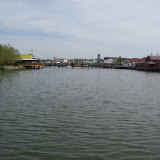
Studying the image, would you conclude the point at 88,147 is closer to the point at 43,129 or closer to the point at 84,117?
the point at 43,129

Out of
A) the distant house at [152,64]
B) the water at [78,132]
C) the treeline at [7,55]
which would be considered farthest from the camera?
the distant house at [152,64]

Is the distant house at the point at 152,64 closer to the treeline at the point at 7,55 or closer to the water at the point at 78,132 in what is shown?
the treeline at the point at 7,55

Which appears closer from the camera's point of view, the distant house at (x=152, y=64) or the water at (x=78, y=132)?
A: the water at (x=78, y=132)

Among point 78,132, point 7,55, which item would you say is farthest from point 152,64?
point 78,132

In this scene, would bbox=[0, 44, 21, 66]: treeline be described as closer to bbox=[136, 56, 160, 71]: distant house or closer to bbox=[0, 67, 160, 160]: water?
bbox=[136, 56, 160, 71]: distant house

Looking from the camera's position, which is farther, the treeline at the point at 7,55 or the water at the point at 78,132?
the treeline at the point at 7,55

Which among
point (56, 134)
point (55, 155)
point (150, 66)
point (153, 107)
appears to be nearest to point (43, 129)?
point (56, 134)

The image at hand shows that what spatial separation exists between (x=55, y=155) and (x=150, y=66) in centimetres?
11392

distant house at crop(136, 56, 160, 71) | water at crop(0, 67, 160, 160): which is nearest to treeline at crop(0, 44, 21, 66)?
distant house at crop(136, 56, 160, 71)

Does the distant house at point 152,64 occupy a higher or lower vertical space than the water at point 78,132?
higher

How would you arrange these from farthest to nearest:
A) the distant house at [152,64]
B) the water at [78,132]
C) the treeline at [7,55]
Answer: the distant house at [152,64] → the treeline at [7,55] → the water at [78,132]

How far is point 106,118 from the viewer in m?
14.5

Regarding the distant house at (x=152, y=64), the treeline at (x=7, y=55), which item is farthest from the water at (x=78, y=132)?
the distant house at (x=152, y=64)

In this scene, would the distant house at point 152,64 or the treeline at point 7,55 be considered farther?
the distant house at point 152,64
